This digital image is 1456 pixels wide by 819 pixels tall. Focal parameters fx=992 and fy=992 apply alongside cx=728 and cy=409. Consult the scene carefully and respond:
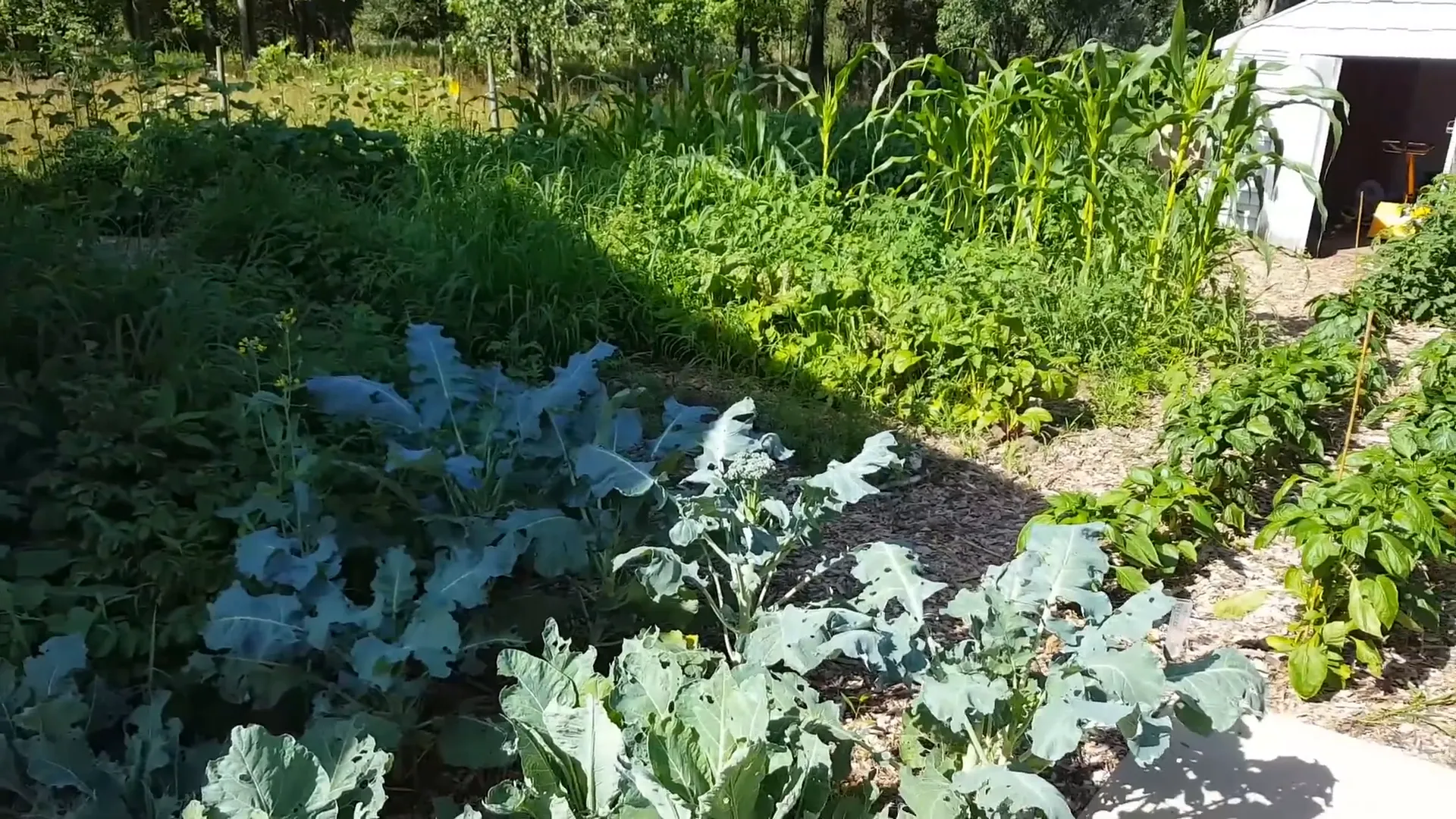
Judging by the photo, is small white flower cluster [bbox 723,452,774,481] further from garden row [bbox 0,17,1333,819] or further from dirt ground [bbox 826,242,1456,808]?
dirt ground [bbox 826,242,1456,808]

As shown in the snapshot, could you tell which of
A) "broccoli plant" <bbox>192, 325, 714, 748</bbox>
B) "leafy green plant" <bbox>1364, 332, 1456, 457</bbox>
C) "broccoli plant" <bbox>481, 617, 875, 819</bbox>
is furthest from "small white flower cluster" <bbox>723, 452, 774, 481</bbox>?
"leafy green plant" <bbox>1364, 332, 1456, 457</bbox>

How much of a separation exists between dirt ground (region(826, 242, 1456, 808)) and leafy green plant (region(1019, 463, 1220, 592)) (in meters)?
0.16

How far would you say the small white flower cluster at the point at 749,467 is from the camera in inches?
92.3

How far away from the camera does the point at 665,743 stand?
5.49ft

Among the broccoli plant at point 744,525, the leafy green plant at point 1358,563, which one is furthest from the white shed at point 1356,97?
the broccoli plant at point 744,525

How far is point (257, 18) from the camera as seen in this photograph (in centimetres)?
2080

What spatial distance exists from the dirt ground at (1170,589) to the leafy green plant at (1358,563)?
0.09 m

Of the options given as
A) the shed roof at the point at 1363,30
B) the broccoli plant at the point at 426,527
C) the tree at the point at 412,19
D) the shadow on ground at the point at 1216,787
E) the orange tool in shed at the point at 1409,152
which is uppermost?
the tree at the point at 412,19

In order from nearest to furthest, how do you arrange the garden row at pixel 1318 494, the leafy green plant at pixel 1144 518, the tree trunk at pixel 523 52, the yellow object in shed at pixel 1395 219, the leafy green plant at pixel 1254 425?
the garden row at pixel 1318 494 → the leafy green plant at pixel 1144 518 → the leafy green plant at pixel 1254 425 → the yellow object in shed at pixel 1395 219 → the tree trunk at pixel 523 52

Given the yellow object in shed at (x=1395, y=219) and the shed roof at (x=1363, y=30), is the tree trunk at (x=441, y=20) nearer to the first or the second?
the shed roof at (x=1363, y=30)

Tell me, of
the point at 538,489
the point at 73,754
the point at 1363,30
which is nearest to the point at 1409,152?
the point at 1363,30

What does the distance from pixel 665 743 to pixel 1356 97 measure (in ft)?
31.3

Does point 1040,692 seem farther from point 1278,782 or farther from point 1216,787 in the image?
point 1278,782

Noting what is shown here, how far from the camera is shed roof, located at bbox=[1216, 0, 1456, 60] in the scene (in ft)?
22.3
